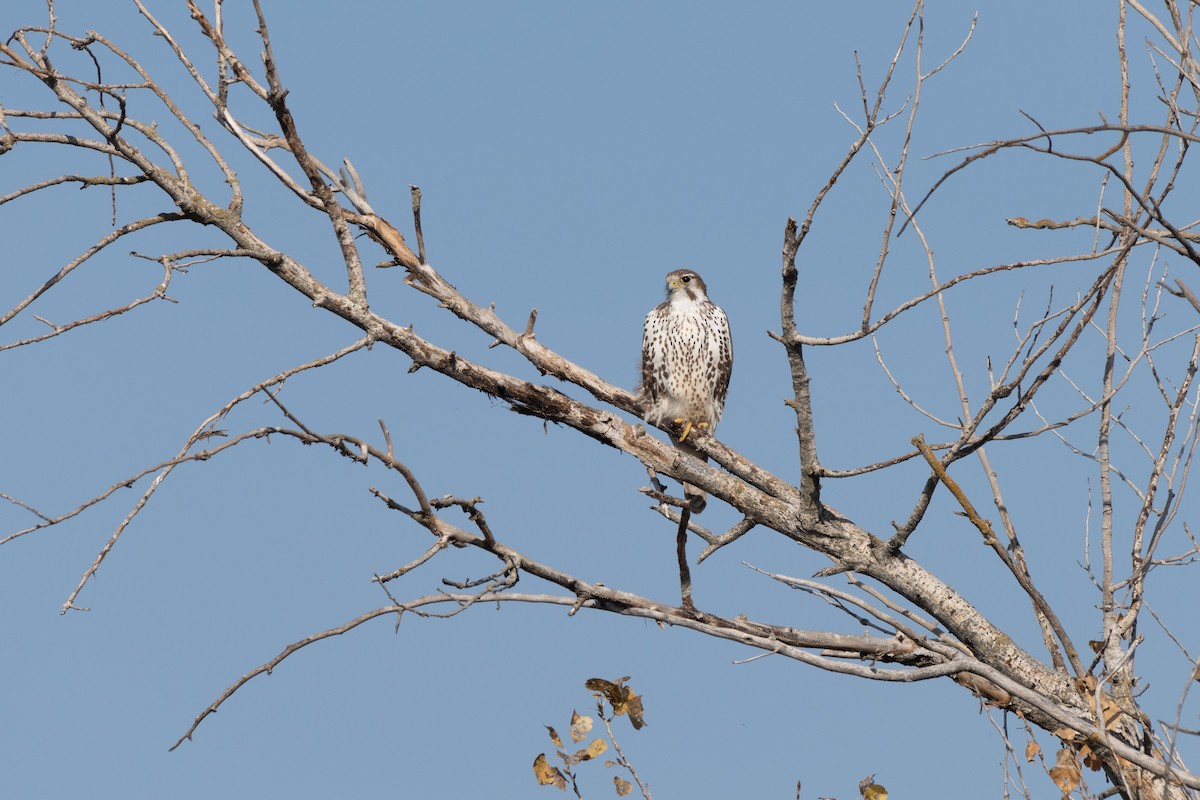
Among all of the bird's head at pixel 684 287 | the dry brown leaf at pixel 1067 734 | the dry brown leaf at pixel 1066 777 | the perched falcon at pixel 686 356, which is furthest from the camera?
the bird's head at pixel 684 287

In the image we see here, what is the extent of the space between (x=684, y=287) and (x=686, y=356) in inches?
23.4

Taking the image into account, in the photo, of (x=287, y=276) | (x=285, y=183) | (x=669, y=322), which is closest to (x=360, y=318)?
(x=287, y=276)

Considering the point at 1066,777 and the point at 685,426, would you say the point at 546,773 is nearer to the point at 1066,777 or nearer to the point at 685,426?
the point at 1066,777

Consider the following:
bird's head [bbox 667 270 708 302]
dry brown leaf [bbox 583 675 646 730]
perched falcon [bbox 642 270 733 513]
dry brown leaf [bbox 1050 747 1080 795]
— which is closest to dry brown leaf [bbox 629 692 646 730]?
dry brown leaf [bbox 583 675 646 730]

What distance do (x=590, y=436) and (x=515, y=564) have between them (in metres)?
1.30

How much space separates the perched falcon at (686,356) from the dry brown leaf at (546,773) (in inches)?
123

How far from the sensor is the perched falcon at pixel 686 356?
726 centimetres

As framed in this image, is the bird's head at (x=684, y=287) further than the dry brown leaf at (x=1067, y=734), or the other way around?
the bird's head at (x=684, y=287)

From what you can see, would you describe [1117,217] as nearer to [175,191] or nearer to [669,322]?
[175,191]

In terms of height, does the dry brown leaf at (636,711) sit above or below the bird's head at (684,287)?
below

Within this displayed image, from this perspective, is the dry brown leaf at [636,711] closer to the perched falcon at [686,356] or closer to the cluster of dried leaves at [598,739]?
the cluster of dried leaves at [598,739]

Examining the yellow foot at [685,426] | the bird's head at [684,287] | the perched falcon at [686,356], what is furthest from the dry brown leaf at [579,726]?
the bird's head at [684,287]

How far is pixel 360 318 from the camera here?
16.3ft

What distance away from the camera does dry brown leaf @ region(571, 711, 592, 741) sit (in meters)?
4.11
